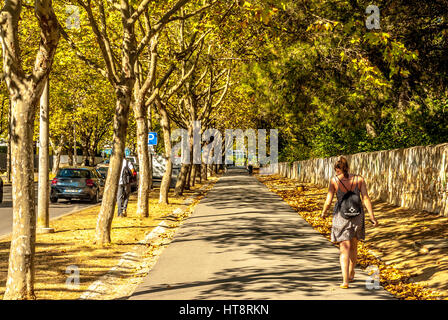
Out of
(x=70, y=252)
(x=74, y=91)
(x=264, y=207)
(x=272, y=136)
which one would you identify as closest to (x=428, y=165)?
(x=264, y=207)

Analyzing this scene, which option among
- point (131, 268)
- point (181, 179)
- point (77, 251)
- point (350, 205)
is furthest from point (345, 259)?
point (181, 179)

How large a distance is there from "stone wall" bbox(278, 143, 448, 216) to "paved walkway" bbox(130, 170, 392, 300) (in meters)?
3.36

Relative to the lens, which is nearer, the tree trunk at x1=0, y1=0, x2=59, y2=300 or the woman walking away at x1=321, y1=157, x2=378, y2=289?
the tree trunk at x1=0, y1=0, x2=59, y2=300

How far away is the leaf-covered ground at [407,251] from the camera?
8.91 m

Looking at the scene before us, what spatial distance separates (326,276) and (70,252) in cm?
491

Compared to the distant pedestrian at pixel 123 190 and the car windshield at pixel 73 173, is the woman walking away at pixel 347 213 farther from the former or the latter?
the car windshield at pixel 73 173

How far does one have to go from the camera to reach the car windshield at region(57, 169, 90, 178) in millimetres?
25578

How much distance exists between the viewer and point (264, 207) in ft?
76.0

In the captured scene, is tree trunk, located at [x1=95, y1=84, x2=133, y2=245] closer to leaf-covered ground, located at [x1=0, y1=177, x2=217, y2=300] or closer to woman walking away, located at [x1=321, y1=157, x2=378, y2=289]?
leaf-covered ground, located at [x1=0, y1=177, x2=217, y2=300]

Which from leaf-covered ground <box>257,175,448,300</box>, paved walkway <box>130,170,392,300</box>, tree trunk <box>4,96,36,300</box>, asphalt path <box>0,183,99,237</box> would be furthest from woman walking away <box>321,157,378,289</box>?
asphalt path <box>0,183,99,237</box>

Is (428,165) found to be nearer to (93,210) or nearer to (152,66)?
(152,66)

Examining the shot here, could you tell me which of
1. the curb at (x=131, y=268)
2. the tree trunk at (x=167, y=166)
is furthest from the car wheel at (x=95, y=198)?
the curb at (x=131, y=268)

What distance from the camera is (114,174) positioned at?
13.1m

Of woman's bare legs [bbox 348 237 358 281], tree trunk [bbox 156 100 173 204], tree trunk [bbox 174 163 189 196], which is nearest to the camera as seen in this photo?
woman's bare legs [bbox 348 237 358 281]
